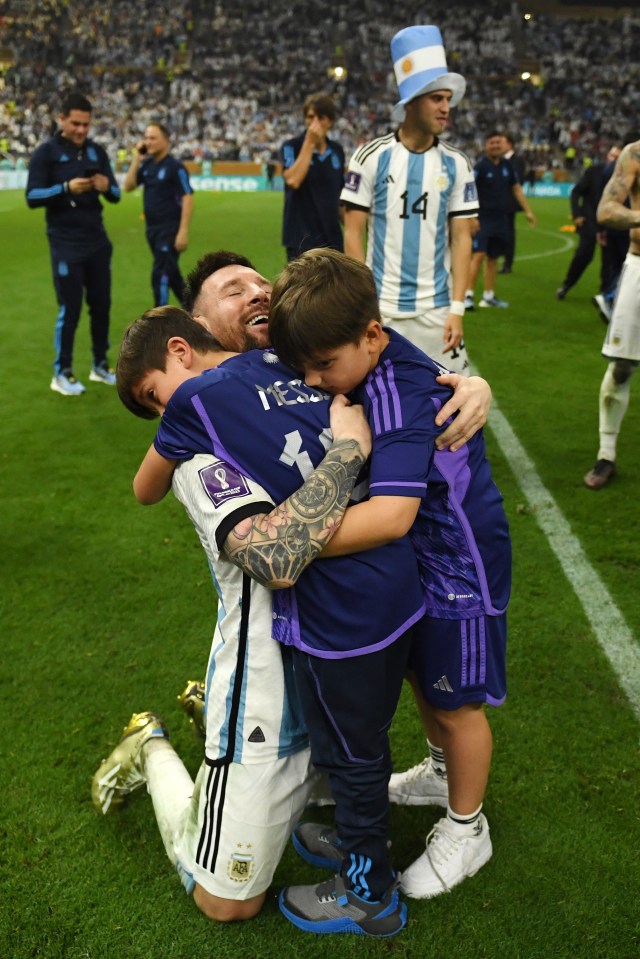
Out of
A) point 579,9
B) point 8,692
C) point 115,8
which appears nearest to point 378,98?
point 579,9

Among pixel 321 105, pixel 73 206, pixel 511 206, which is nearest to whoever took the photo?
pixel 73 206

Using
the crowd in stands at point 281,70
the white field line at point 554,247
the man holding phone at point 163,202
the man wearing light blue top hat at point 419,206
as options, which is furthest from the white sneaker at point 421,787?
the crowd in stands at point 281,70

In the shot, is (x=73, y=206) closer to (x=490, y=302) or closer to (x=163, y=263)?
(x=163, y=263)

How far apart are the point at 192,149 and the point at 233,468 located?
4222cm

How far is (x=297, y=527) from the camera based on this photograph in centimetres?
176

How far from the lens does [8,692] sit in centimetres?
323

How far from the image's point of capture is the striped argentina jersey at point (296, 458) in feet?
6.15

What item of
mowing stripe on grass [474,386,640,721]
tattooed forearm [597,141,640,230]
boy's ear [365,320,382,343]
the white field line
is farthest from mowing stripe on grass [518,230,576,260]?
boy's ear [365,320,382,343]

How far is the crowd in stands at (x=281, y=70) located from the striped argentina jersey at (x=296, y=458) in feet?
131

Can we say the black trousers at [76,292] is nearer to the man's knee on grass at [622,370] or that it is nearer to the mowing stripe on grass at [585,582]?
the mowing stripe on grass at [585,582]

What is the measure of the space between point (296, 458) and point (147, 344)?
1.73 ft

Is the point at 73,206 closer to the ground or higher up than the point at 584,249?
higher up

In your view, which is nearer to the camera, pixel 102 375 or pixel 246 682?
pixel 246 682

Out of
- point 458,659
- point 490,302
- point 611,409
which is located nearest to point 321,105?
point 611,409
